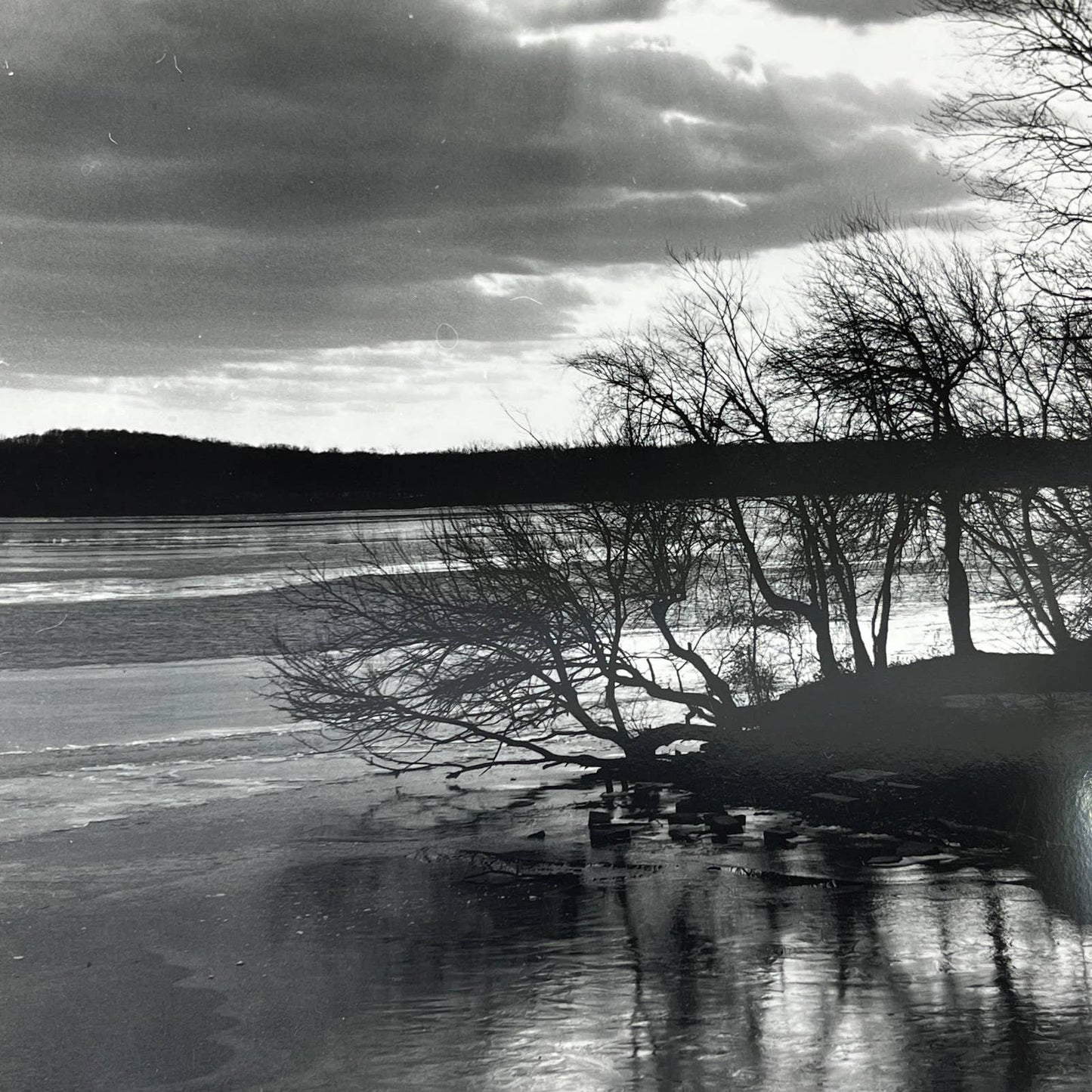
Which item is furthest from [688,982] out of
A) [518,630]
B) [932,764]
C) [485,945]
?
[932,764]

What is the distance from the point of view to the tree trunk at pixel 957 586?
2433cm

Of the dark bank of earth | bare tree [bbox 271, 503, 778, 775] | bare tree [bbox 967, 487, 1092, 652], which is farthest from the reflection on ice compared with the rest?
Result: bare tree [bbox 967, 487, 1092, 652]

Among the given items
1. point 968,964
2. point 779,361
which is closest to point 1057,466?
point 779,361

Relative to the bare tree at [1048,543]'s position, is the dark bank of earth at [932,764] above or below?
below

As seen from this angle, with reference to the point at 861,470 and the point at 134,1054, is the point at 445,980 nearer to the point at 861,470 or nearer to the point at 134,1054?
the point at 134,1054

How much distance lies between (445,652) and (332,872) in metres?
4.73

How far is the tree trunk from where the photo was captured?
79.8 feet

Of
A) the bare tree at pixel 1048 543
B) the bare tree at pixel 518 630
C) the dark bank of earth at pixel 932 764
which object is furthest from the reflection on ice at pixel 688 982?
the bare tree at pixel 1048 543

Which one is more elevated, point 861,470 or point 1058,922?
point 861,470

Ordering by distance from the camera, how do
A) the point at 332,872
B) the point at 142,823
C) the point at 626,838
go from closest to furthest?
the point at 332,872 < the point at 626,838 < the point at 142,823

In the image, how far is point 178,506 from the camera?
170250mm

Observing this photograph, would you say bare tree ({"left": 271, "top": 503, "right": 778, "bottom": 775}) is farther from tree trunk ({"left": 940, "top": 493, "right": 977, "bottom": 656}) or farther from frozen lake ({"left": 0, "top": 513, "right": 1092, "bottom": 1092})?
tree trunk ({"left": 940, "top": 493, "right": 977, "bottom": 656})

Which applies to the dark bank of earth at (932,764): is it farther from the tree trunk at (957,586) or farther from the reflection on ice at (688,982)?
the reflection on ice at (688,982)

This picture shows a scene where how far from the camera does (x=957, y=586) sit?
25.6 meters
